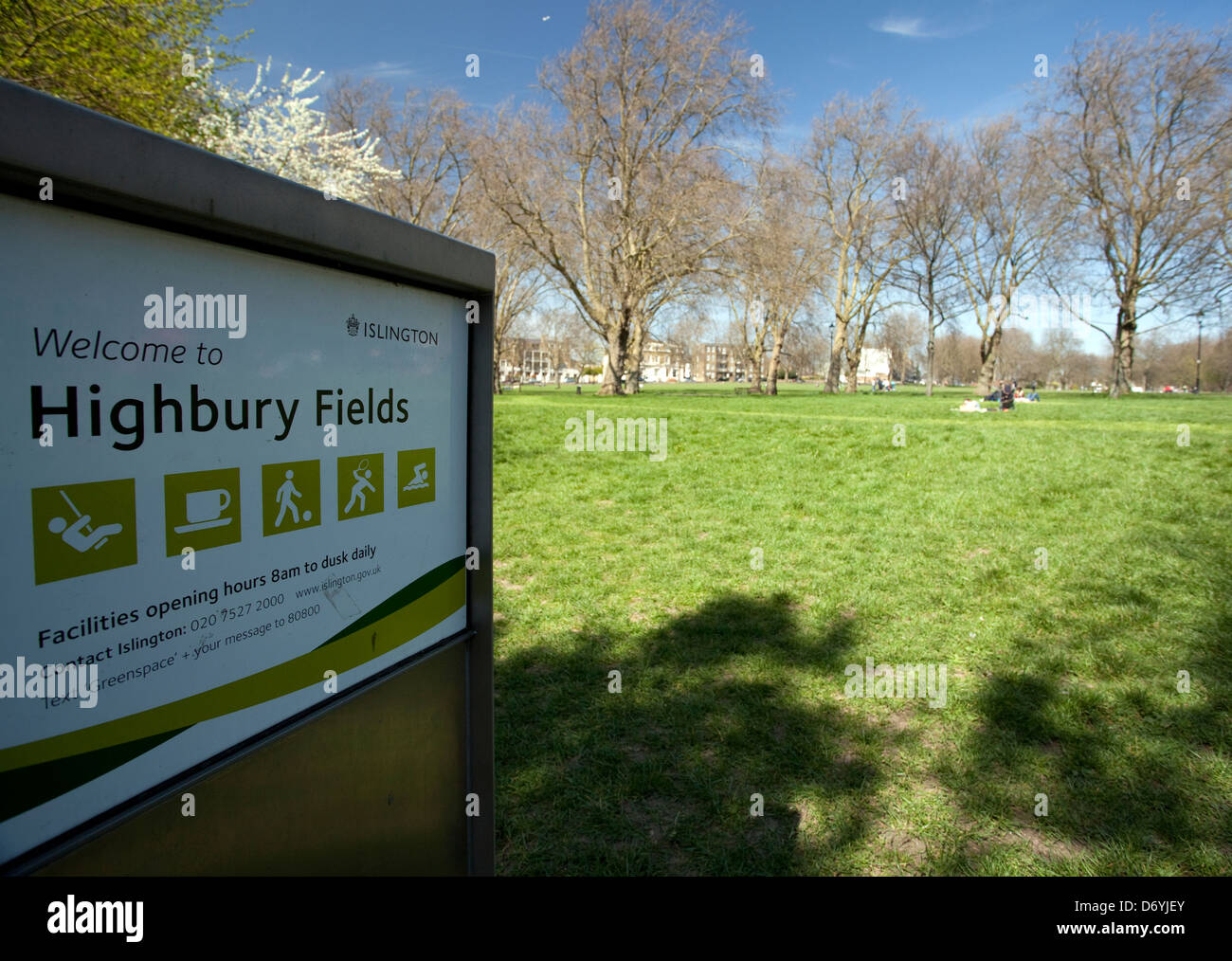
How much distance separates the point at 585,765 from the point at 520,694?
0.84m

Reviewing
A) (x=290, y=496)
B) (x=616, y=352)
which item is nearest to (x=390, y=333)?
(x=290, y=496)

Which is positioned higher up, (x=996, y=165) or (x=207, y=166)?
(x=996, y=165)

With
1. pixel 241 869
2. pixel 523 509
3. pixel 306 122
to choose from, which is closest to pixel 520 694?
pixel 241 869

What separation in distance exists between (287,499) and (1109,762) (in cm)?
374

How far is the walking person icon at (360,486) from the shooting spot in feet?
5.45

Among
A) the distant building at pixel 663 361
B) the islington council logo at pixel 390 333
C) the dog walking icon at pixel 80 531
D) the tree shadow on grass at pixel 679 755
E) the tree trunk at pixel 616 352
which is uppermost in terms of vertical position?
the distant building at pixel 663 361

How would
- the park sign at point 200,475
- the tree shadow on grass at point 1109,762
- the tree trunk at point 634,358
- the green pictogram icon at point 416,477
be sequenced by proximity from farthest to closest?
the tree trunk at point 634,358, the tree shadow on grass at point 1109,762, the green pictogram icon at point 416,477, the park sign at point 200,475

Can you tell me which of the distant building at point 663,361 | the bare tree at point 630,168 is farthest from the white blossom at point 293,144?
the distant building at point 663,361

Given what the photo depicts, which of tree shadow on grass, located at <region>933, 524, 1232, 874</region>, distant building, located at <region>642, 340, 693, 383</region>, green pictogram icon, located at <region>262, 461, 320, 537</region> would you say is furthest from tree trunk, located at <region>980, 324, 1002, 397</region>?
green pictogram icon, located at <region>262, 461, 320, 537</region>

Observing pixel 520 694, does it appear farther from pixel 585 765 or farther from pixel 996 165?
pixel 996 165

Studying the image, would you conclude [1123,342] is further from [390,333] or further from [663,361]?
[663,361]

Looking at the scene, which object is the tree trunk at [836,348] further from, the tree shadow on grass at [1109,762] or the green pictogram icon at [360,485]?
the green pictogram icon at [360,485]

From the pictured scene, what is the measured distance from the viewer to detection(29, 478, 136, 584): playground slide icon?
1079mm

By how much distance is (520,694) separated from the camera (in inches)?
169
